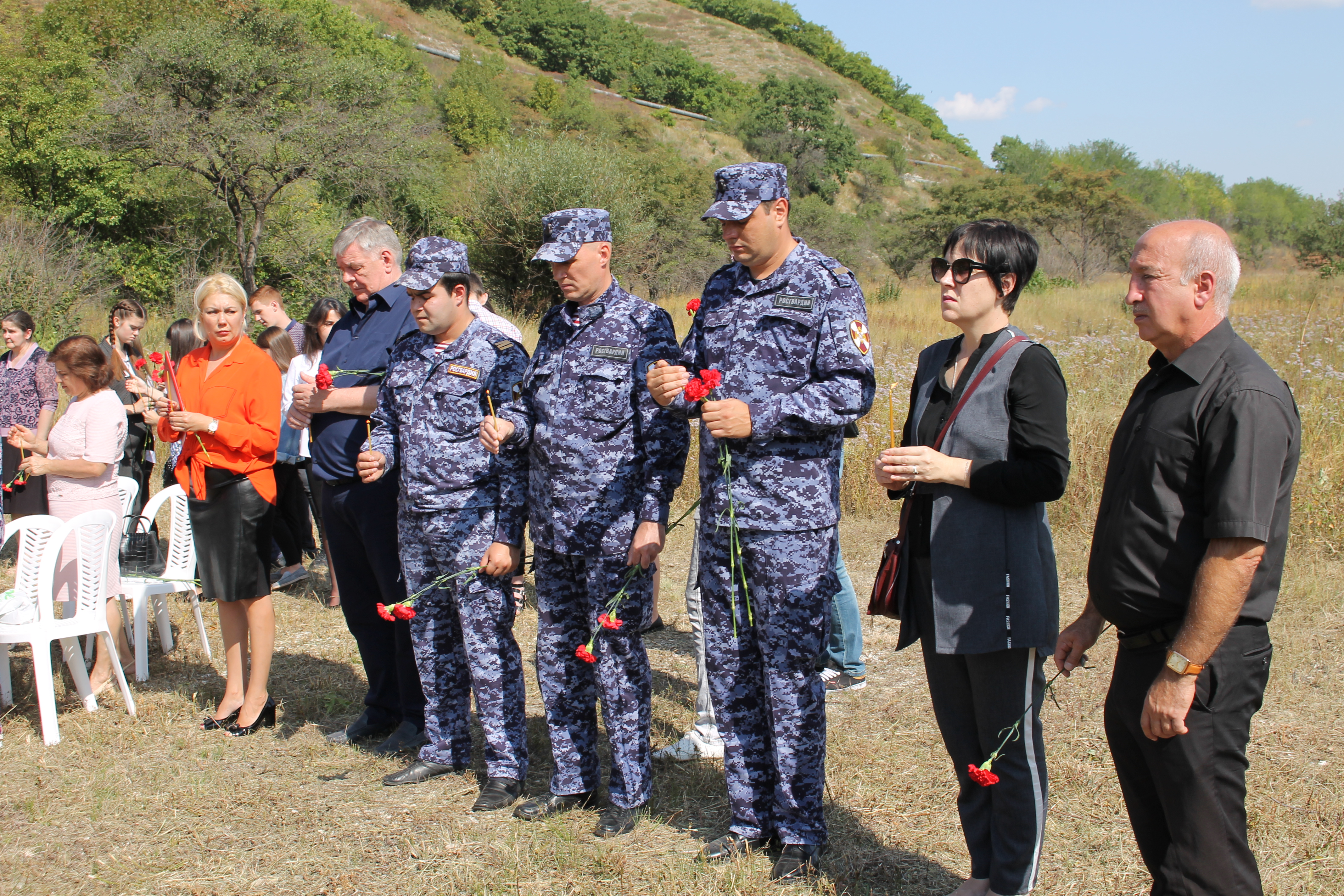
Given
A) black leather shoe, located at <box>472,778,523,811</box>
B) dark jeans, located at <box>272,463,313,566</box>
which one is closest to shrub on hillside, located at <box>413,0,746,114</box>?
dark jeans, located at <box>272,463,313,566</box>

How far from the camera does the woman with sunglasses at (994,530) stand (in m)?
2.20

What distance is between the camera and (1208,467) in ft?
5.65

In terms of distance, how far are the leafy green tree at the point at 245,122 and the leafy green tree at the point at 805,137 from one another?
70.5ft

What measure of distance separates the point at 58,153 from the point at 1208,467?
27.6 m

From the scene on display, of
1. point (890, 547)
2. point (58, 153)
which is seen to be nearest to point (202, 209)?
point (58, 153)

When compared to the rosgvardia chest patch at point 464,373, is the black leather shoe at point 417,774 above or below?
below

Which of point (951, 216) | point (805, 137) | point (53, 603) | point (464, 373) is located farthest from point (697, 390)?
point (805, 137)

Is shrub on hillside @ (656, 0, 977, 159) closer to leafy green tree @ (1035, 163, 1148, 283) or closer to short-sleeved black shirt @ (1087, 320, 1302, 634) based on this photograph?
leafy green tree @ (1035, 163, 1148, 283)

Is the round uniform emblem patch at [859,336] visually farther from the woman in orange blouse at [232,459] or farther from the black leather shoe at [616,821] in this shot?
the woman in orange blouse at [232,459]

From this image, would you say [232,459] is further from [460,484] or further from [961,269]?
[961,269]

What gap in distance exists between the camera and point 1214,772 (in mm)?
1768

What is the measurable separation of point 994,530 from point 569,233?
1.61m

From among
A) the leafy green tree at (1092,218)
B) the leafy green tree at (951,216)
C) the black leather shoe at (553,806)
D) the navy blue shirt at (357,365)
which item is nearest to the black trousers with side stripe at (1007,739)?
the black leather shoe at (553,806)

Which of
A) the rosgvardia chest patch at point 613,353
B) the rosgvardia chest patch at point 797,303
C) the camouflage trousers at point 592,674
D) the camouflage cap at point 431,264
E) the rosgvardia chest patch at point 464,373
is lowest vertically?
the camouflage trousers at point 592,674
